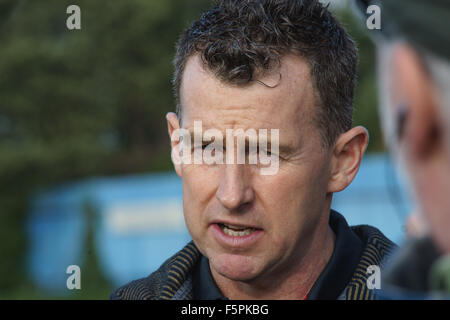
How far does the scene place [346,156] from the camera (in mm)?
1878

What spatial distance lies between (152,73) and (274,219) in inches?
653

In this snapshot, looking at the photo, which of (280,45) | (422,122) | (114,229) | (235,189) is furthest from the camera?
(114,229)

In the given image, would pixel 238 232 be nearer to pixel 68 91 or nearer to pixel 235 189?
pixel 235 189

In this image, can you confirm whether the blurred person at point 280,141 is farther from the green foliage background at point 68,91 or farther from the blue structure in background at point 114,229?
the green foliage background at point 68,91

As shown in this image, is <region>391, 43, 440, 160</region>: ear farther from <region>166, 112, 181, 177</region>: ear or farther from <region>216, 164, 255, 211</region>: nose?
<region>166, 112, 181, 177</region>: ear

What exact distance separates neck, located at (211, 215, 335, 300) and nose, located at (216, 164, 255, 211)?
327 millimetres

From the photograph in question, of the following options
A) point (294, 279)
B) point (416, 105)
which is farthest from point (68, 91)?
point (416, 105)

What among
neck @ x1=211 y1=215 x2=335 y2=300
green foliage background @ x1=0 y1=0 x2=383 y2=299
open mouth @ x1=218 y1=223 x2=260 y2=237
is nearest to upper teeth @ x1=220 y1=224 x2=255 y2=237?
open mouth @ x1=218 y1=223 x2=260 y2=237

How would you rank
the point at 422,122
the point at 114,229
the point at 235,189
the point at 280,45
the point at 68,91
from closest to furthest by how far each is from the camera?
the point at 422,122 → the point at 235,189 → the point at 280,45 → the point at 114,229 → the point at 68,91

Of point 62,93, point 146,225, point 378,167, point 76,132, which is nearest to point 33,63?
point 62,93

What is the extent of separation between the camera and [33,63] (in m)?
16.8

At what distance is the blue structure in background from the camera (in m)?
14.6

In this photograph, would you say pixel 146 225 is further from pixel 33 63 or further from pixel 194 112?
pixel 194 112

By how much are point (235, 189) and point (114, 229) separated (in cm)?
1428
